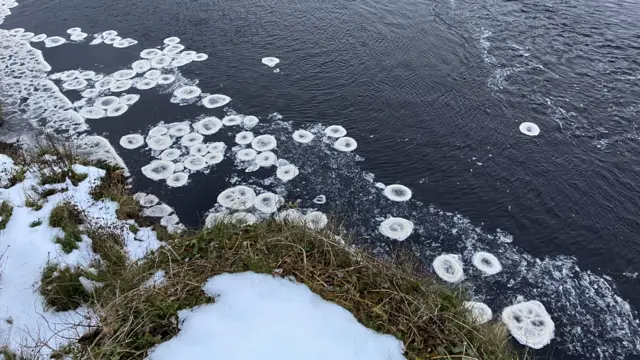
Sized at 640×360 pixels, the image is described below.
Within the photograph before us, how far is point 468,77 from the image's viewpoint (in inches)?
517

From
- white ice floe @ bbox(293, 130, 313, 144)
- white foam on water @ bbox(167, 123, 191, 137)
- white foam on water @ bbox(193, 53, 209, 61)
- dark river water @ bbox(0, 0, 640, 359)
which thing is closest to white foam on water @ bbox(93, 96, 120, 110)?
dark river water @ bbox(0, 0, 640, 359)

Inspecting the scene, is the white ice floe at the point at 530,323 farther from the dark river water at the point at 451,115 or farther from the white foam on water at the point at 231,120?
the white foam on water at the point at 231,120

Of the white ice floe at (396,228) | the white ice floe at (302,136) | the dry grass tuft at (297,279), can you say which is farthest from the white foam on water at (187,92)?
the dry grass tuft at (297,279)

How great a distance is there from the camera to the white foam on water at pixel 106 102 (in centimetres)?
1257

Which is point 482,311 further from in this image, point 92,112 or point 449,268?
point 92,112

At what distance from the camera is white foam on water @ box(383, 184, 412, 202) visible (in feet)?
32.6

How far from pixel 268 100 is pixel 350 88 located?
2.15 m

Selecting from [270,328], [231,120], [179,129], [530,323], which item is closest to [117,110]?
[179,129]

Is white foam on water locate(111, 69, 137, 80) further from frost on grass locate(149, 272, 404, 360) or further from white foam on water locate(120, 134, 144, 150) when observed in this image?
frost on grass locate(149, 272, 404, 360)

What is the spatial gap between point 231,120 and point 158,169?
225cm

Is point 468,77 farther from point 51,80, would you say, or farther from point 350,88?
point 51,80

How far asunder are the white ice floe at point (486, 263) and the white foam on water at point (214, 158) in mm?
5666

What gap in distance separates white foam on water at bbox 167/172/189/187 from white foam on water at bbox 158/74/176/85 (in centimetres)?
397

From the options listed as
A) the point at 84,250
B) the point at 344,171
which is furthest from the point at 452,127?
the point at 84,250
